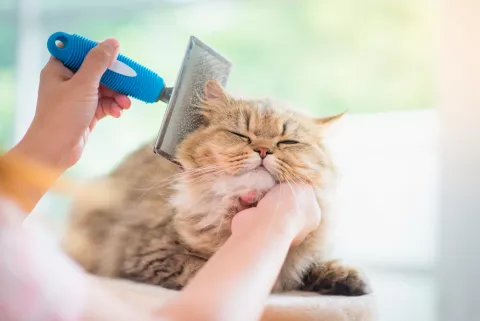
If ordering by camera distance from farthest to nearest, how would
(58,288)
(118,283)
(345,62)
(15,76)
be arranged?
(15,76), (345,62), (118,283), (58,288)

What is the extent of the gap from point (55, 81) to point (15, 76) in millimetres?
570

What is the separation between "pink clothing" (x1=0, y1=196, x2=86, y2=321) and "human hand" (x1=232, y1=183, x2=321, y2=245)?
0.24 meters

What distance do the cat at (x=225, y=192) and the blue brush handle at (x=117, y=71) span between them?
10 centimetres

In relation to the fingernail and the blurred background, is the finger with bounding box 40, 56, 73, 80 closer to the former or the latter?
the fingernail

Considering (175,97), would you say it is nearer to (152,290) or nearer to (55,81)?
(55,81)

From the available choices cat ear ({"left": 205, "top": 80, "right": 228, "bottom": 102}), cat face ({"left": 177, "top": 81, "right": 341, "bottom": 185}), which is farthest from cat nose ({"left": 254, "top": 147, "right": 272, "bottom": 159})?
cat ear ({"left": 205, "top": 80, "right": 228, "bottom": 102})

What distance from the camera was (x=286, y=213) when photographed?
27.0 inches

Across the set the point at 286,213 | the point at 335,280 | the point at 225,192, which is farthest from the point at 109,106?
the point at 335,280

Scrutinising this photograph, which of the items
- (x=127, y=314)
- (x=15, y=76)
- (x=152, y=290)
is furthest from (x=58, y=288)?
(x=15, y=76)

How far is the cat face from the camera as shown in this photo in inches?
30.4

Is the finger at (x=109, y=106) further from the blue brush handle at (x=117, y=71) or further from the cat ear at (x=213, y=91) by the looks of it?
the cat ear at (x=213, y=91)

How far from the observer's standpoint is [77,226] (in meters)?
1.05

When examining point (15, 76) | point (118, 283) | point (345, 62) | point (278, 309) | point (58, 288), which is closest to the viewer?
point (58, 288)

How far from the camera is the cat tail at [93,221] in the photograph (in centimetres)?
97
